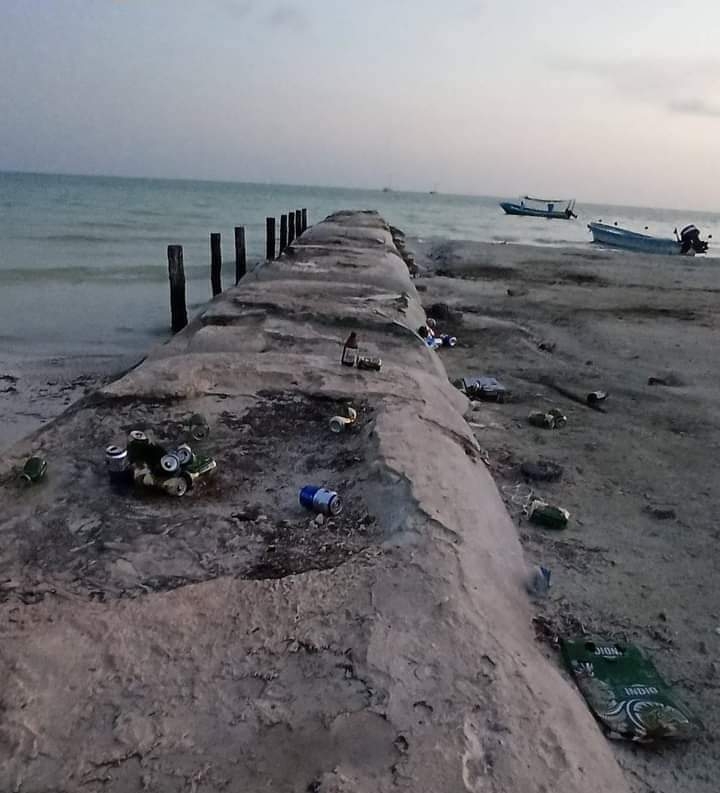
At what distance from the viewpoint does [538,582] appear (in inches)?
145

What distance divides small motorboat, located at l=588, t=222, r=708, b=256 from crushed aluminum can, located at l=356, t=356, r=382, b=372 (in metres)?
29.8

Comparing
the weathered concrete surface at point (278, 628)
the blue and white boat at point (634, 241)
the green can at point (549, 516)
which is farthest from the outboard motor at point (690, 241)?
the weathered concrete surface at point (278, 628)

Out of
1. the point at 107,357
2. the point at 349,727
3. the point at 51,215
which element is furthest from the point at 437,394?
the point at 51,215

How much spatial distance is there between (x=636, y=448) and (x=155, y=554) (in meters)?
4.59

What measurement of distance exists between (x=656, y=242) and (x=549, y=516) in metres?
31.9

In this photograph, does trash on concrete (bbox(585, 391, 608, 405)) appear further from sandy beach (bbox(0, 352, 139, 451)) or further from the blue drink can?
sandy beach (bbox(0, 352, 139, 451))

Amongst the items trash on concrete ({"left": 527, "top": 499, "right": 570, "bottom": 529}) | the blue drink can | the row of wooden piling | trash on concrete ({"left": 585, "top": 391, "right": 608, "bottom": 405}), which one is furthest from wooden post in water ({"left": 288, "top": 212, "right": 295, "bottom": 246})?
the blue drink can

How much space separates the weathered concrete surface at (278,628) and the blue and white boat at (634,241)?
31.1 m

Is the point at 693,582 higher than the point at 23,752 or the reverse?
the reverse

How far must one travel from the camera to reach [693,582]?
4086mm

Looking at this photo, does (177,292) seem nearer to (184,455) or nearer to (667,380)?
(667,380)

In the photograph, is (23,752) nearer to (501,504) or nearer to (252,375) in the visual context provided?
(501,504)

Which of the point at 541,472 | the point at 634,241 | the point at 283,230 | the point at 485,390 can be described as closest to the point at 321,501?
the point at 541,472

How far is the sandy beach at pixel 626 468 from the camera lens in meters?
3.42
